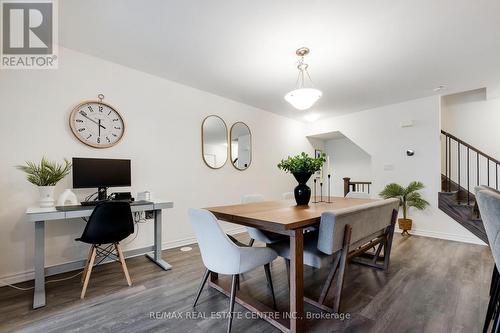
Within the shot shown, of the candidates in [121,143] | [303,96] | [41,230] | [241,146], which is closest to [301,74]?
[303,96]

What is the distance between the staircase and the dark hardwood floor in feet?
3.37

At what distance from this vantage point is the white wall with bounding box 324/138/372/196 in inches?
229

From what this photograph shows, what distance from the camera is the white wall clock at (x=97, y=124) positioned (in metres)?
2.64

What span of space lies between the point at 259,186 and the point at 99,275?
10.0ft

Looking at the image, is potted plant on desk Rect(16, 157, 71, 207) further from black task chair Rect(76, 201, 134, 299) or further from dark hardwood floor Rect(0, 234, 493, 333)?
dark hardwood floor Rect(0, 234, 493, 333)

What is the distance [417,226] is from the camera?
4168 mm

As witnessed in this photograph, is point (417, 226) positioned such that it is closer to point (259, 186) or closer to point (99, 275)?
point (259, 186)

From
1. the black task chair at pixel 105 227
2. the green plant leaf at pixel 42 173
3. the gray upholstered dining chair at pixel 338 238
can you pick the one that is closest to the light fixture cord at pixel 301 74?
the gray upholstered dining chair at pixel 338 238

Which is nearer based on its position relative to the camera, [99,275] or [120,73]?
[99,275]

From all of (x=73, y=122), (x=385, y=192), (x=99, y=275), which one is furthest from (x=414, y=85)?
(x=99, y=275)

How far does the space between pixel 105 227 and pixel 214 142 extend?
2236 millimetres

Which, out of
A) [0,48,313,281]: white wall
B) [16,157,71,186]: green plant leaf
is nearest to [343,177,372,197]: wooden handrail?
[0,48,313,281]: white wall

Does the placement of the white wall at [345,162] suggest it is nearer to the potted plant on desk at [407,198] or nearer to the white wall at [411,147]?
the white wall at [411,147]

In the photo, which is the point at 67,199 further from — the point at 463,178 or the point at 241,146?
the point at 463,178
